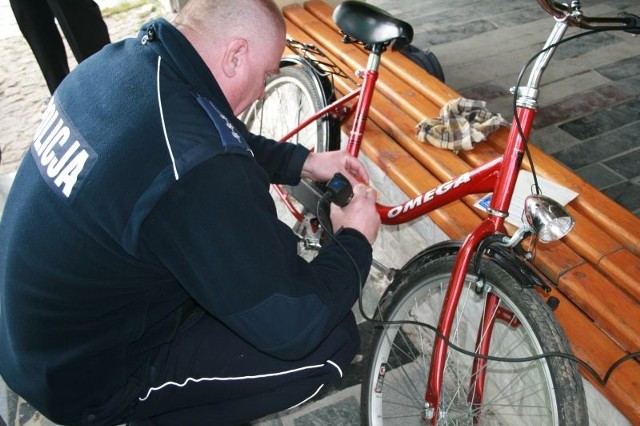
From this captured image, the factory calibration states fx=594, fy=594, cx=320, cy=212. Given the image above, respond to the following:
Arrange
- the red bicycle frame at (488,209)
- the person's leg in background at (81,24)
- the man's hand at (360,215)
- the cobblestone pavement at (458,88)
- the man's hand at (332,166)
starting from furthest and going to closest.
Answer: the person's leg in background at (81,24)
the cobblestone pavement at (458,88)
the man's hand at (332,166)
the man's hand at (360,215)
the red bicycle frame at (488,209)

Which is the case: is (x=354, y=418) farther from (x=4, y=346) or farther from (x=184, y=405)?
(x=4, y=346)

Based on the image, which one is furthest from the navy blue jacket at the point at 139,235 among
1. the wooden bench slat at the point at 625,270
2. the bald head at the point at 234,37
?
the wooden bench slat at the point at 625,270

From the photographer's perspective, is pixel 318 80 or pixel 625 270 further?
pixel 318 80

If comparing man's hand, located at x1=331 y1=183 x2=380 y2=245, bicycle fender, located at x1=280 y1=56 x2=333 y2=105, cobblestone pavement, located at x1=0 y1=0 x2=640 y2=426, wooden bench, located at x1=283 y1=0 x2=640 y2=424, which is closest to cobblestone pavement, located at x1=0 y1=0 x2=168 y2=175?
cobblestone pavement, located at x1=0 y1=0 x2=640 y2=426

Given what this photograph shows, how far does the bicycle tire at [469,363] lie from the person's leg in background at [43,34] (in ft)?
7.74

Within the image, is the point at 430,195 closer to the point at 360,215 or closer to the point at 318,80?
the point at 360,215

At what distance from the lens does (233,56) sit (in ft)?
4.23

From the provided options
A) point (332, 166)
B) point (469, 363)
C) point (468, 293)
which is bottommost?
point (469, 363)

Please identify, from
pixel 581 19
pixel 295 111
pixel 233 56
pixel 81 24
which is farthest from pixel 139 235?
pixel 81 24

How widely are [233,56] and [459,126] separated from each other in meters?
1.22

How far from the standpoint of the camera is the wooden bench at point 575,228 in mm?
1541

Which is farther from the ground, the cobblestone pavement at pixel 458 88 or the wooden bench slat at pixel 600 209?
the wooden bench slat at pixel 600 209

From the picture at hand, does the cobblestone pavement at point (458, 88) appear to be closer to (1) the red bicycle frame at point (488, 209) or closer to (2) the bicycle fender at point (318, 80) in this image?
(1) the red bicycle frame at point (488, 209)

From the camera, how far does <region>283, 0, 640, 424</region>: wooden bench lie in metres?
1.54
